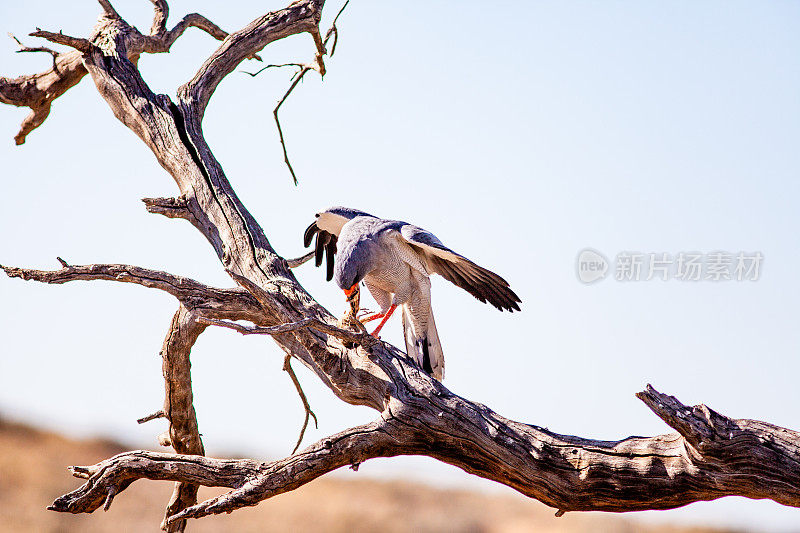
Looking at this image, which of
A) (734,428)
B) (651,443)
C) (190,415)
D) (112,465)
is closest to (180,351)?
(190,415)

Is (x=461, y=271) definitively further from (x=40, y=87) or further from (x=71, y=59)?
(x=40, y=87)

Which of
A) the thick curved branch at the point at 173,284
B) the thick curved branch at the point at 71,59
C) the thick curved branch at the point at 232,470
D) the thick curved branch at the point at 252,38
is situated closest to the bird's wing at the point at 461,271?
the thick curved branch at the point at 173,284

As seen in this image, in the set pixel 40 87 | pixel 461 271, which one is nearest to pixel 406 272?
pixel 461 271

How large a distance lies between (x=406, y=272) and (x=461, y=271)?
1.56 feet

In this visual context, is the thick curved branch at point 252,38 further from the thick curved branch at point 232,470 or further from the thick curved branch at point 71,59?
the thick curved branch at point 232,470

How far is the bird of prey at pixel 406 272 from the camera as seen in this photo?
4207mm

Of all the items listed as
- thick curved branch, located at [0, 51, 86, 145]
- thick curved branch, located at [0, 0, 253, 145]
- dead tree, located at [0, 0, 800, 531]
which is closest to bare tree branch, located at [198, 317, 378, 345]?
dead tree, located at [0, 0, 800, 531]

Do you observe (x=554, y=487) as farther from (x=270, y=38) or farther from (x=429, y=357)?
(x=270, y=38)

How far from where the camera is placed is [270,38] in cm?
531

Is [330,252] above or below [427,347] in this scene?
above

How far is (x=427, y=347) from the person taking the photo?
4.63 meters

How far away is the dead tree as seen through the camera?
2.77 m

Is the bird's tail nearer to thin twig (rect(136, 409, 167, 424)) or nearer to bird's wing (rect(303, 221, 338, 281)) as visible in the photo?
bird's wing (rect(303, 221, 338, 281))

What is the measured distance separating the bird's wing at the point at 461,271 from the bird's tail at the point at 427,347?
1.27 feet
